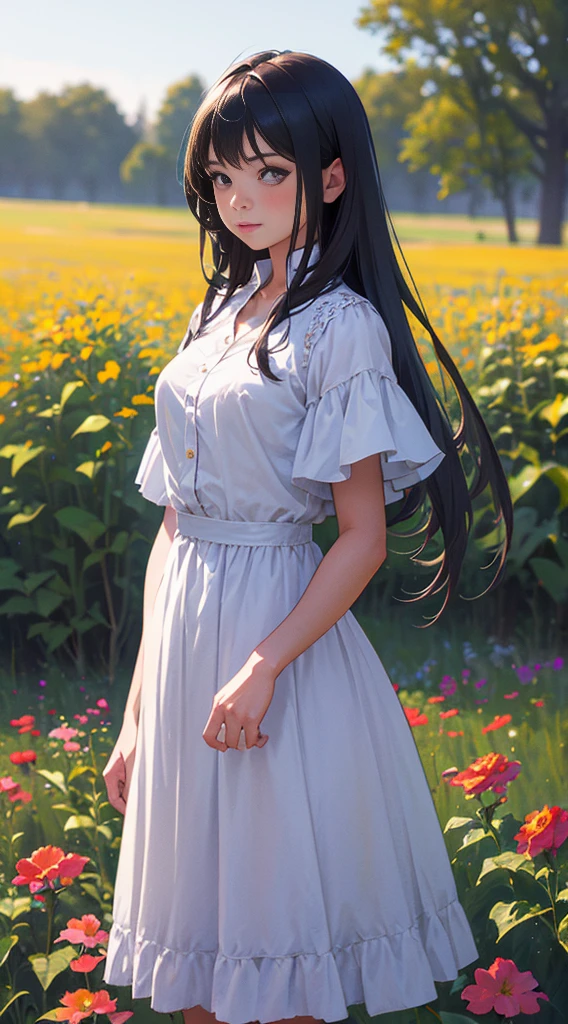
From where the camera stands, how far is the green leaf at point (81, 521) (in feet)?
9.61

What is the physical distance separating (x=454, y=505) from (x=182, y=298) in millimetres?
2785

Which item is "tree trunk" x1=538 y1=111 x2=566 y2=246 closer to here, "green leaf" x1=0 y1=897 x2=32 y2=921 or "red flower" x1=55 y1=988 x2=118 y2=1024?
"green leaf" x1=0 y1=897 x2=32 y2=921

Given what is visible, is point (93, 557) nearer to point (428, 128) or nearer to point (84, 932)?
point (84, 932)

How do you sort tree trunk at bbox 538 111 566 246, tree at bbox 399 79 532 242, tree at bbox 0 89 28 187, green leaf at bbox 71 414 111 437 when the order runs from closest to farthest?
green leaf at bbox 71 414 111 437, tree at bbox 0 89 28 187, tree trunk at bbox 538 111 566 246, tree at bbox 399 79 532 242

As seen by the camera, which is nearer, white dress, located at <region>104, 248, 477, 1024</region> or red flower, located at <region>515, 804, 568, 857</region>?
white dress, located at <region>104, 248, 477, 1024</region>

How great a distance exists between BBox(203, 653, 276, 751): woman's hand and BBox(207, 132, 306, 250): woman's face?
0.58 meters

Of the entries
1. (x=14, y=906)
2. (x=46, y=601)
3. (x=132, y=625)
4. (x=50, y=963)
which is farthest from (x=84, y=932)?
(x=132, y=625)

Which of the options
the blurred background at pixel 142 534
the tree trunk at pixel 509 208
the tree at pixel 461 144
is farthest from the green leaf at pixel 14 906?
the tree at pixel 461 144

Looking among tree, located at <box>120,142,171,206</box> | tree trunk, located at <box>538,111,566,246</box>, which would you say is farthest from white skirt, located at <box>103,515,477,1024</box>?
tree trunk, located at <box>538,111,566,246</box>

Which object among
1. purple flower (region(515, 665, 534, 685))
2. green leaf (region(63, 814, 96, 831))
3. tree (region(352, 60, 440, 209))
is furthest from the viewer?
tree (region(352, 60, 440, 209))

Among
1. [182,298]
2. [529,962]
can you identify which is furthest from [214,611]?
[182,298]

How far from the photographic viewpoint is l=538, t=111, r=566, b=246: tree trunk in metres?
5.58

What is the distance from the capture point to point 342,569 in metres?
1.29

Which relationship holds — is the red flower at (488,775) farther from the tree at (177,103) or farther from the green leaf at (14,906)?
the tree at (177,103)
